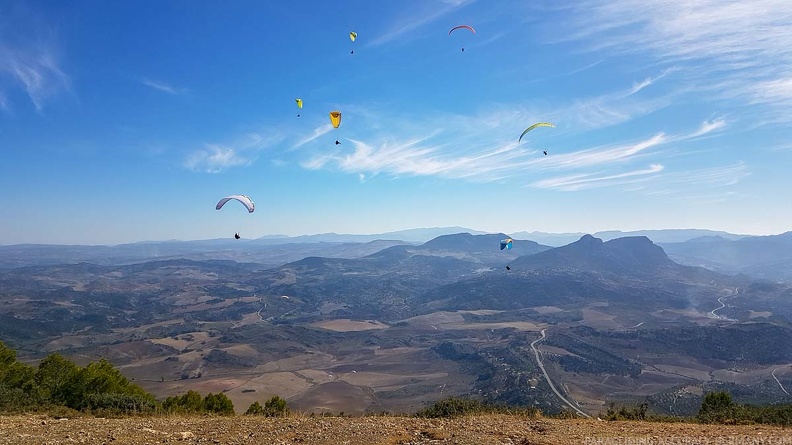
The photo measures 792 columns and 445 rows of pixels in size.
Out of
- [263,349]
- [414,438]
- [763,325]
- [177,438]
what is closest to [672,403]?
[414,438]

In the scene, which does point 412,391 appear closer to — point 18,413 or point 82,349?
point 18,413

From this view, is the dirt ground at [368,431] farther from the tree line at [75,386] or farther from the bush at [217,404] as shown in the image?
the bush at [217,404]

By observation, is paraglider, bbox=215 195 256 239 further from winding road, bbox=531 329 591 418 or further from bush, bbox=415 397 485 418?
winding road, bbox=531 329 591 418

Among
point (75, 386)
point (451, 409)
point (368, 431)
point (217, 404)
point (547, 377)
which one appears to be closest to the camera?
point (368, 431)

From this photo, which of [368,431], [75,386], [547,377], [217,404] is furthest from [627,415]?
[547,377]

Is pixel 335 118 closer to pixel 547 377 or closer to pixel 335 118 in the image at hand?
pixel 335 118

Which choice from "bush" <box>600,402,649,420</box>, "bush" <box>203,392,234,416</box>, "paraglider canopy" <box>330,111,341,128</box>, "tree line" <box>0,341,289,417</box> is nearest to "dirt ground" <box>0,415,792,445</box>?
"bush" <box>600,402,649,420</box>

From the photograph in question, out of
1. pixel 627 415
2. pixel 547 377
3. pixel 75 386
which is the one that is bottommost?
pixel 547 377

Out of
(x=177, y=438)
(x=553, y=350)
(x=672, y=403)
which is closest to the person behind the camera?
(x=177, y=438)
